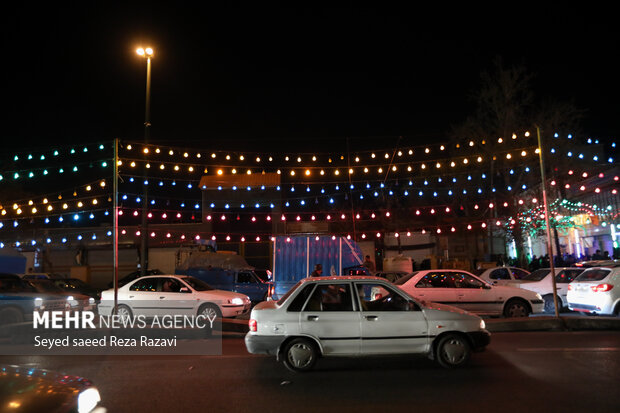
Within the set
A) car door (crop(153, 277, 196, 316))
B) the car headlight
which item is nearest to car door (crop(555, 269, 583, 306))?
car door (crop(153, 277, 196, 316))

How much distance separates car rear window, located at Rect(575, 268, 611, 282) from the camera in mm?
11528

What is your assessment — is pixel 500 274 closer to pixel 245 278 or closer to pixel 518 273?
pixel 518 273

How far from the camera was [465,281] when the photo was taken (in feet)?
39.5

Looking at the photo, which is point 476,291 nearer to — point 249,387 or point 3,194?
point 249,387

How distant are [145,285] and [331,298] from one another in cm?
728

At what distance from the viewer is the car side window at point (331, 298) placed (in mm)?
7059

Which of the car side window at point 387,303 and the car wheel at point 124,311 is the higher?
the car side window at point 387,303

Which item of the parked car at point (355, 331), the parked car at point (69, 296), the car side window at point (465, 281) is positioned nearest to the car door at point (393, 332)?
the parked car at point (355, 331)

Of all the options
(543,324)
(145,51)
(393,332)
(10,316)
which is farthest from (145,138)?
(543,324)

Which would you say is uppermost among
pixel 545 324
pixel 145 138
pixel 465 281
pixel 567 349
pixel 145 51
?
pixel 145 51

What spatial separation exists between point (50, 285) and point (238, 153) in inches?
315

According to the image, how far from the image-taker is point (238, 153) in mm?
17594

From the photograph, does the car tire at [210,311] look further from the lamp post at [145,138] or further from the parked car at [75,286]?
the parked car at [75,286]

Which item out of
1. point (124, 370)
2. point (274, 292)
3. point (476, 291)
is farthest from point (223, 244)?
point (124, 370)
